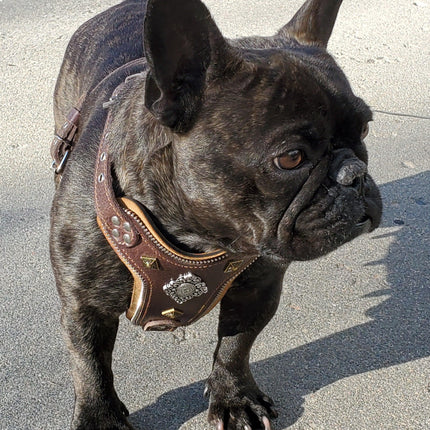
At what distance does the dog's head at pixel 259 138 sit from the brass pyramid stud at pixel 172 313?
0.45 metres

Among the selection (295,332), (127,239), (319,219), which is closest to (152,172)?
(127,239)

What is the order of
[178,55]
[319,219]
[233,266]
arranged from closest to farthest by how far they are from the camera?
[178,55], [319,219], [233,266]

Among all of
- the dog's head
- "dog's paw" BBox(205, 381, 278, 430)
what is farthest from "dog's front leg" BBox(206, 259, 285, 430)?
the dog's head

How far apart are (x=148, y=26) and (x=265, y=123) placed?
0.43m

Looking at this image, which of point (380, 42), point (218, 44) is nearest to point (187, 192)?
point (218, 44)

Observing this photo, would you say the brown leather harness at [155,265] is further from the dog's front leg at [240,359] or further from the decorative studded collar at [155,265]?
the dog's front leg at [240,359]

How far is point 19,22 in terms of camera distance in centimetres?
645

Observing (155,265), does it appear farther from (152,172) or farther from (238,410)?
(238,410)

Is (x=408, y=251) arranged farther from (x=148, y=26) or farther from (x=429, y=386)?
(x=148, y=26)

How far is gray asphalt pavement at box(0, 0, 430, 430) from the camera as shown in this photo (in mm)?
2932

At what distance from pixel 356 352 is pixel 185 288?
1114 millimetres

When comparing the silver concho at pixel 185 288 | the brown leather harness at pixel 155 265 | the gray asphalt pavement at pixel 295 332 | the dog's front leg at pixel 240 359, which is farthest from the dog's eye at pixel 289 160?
the gray asphalt pavement at pixel 295 332

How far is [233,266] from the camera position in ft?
8.13

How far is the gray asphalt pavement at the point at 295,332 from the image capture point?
9.62 feet
